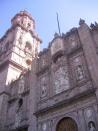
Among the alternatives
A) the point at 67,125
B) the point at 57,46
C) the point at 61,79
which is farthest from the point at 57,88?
the point at 57,46

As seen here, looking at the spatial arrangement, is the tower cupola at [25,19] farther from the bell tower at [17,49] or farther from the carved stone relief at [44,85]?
the carved stone relief at [44,85]

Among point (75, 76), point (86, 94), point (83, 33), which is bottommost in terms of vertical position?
point (86, 94)

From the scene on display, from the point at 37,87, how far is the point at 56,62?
2.94 meters

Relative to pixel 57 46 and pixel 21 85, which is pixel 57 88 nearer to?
pixel 57 46

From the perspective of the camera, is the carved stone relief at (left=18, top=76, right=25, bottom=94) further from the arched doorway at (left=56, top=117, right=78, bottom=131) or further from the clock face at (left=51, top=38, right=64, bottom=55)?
the arched doorway at (left=56, top=117, right=78, bottom=131)

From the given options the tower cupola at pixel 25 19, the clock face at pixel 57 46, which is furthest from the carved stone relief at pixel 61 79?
the tower cupola at pixel 25 19

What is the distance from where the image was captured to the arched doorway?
1296 cm

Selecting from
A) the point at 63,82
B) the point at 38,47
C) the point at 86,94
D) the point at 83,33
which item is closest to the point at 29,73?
the point at 63,82

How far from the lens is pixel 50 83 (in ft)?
55.3

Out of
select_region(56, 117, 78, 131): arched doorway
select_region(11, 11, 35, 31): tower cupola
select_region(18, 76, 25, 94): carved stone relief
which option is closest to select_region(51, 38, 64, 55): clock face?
select_region(18, 76, 25, 94): carved stone relief

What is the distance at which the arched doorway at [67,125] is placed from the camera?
1296 cm

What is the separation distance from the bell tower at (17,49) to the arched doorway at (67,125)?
929cm

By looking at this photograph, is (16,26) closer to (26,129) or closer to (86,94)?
(26,129)

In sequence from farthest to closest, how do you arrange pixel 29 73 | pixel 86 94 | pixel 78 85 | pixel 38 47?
pixel 38 47 < pixel 29 73 < pixel 78 85 < pixel 86 94
